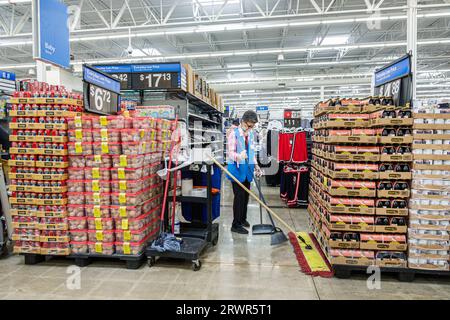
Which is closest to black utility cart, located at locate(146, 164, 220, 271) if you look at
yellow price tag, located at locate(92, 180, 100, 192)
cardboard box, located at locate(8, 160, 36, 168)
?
yellow price tag, located at locate(92, 180, 100, 192)

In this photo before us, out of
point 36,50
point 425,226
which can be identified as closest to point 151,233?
point 36,50

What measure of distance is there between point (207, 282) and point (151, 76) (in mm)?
4516

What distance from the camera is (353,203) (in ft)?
10.3

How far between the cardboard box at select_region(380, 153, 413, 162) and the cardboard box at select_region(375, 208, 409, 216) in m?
0.53

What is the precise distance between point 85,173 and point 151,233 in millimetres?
1132

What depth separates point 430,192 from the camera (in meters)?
3.03

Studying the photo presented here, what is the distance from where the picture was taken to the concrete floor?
9.13 ft

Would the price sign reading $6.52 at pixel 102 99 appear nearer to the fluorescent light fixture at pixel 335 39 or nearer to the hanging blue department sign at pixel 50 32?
the hanging blue department sign at pixel 50 32

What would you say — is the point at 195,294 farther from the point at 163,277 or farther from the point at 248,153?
the point at 248,153

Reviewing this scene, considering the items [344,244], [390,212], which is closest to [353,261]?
[344,244]

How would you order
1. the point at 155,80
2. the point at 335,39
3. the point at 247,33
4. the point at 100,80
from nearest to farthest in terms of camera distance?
1. the point at 100,80
2. the point at 155,80
3. the point at 247,33
4. the point at 335,39

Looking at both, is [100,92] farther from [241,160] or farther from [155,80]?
[155,80]

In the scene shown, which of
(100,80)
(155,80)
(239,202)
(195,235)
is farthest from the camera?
(155,80)

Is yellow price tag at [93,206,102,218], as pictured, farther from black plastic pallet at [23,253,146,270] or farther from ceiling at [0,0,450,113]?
ceiling at [0,0,450,113]
